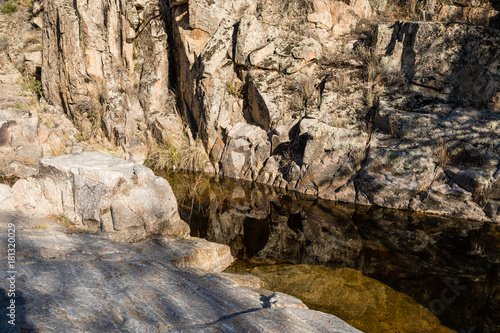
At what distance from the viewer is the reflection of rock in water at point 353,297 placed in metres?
3.44

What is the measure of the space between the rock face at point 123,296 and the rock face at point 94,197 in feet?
1.51

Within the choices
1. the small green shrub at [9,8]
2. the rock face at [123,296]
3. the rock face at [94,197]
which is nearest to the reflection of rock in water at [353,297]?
the rock face at [123,296]

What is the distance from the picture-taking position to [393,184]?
6816mm

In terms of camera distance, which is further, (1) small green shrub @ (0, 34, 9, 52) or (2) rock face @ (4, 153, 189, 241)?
(1) small green shrub @ (0, 34, 9, 52)

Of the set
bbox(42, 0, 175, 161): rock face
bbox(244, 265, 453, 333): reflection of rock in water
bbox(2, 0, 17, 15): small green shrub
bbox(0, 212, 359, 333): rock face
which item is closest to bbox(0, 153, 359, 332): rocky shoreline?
bbox(0, 212, 359, 333): rock face

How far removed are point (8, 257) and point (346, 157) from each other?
6.36 metres

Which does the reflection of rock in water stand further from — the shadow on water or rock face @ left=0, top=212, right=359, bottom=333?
the shadow on water

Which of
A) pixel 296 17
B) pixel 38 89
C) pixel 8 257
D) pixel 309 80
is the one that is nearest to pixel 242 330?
pixel 8 257

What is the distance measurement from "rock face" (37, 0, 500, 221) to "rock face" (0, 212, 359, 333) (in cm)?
473

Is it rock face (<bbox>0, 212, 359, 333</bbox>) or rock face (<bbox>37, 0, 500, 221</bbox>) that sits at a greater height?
rock face (<bbox>37, 0, 500, 221</bbox>)

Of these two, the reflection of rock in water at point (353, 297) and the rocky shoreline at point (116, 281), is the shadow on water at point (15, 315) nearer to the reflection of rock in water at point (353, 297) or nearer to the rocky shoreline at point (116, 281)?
the rocky shoreline at point (116, 281)

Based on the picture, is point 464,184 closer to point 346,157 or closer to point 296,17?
point 346,157

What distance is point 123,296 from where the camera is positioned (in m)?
2.71

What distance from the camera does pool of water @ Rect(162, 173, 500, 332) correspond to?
366cm
